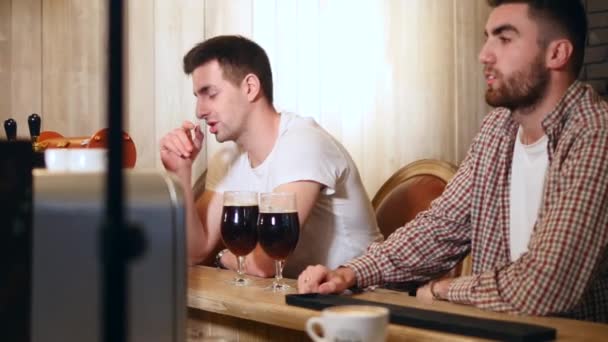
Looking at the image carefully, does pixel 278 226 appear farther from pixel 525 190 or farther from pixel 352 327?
pixel 352 327

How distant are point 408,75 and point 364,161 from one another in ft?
1.18

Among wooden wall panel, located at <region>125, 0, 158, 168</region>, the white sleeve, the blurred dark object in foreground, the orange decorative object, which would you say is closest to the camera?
the blurred dark object in foreground

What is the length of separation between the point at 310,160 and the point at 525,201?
25.5 inches

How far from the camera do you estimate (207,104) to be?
8.54ft

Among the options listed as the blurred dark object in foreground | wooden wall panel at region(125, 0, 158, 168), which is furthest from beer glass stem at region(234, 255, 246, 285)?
wooden wall panel at region(125, 0, 158, 168)

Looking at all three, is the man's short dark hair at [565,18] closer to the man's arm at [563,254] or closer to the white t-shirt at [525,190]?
the white t-shirt at [525,190]

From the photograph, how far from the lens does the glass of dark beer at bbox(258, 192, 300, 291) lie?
68.9 inches

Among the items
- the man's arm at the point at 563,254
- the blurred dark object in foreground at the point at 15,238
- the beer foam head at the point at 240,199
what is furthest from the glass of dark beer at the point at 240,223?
the blurred dark object in foreground at the point at 15,238

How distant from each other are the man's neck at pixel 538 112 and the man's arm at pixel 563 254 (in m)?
0.23

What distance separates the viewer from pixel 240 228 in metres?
1.82

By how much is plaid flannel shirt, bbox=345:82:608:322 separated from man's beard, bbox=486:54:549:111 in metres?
0.08

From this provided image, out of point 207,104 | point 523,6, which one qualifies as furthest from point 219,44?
point 523,6

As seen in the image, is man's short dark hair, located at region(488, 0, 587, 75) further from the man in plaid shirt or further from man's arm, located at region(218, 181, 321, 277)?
man's arm, located at region(218, 181, 321, 277)

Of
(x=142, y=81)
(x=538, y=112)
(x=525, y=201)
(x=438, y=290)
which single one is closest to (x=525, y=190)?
(x=525, y=201)
